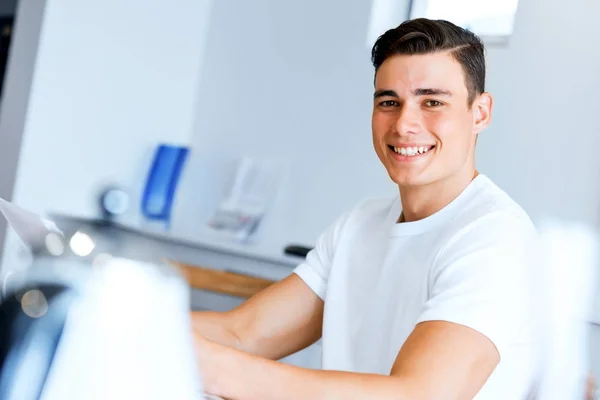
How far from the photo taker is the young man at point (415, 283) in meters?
1.11

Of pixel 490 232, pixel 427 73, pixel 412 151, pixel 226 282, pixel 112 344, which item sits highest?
pixel 427 73

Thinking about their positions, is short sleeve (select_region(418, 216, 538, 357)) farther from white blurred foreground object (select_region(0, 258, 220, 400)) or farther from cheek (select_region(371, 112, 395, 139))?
white blurred foreground object (select_region(0, 258, 220, 400))

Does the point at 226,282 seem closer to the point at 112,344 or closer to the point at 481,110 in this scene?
the point at 481,110

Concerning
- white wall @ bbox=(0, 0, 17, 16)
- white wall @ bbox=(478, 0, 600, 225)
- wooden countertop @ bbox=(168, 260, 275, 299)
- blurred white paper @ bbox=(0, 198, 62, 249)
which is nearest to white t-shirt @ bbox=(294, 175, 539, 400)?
blurred white paper @ bbox=(0, 198, 62, 249)

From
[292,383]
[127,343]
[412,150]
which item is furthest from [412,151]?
[127,343]

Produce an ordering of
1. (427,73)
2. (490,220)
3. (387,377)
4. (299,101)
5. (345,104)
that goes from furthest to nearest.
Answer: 1. (299,101)
2. (345,104)
3. (427,73)
4. (490,220)
5. (387,377)

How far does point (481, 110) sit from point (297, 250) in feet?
4.56

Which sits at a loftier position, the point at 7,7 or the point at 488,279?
the point at 7,7

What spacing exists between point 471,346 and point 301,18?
229cm

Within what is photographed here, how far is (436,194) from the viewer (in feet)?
5.00

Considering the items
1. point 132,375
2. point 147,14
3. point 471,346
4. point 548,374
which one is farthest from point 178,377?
point 147,14

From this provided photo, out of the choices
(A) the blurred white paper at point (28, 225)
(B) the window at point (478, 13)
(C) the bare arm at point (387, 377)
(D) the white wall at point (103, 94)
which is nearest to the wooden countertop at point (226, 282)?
(D) the white wall at point (103, 94)

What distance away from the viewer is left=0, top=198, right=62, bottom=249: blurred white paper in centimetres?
95

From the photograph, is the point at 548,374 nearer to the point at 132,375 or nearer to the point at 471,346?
the point at 471,346
